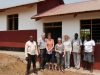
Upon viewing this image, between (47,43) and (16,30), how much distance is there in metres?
4.66

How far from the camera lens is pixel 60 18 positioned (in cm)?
1045

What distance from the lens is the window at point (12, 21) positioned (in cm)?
1340

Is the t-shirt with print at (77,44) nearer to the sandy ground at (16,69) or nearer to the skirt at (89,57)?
the skirt at (89,57)

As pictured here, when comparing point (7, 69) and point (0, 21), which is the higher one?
point (0, 21)

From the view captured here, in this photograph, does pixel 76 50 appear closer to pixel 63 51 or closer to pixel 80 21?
pixel 63 51

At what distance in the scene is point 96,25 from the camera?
923 centimetres

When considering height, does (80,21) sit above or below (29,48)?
above

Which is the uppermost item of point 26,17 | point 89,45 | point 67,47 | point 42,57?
point 26,17

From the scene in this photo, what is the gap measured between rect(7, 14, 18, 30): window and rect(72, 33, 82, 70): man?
5.76 m

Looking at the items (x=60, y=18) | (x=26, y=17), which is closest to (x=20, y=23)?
(x=26, y=17)

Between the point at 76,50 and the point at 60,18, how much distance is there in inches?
93.6

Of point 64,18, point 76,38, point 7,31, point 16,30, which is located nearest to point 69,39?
point 76,38

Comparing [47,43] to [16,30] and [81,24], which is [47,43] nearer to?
[81,24]

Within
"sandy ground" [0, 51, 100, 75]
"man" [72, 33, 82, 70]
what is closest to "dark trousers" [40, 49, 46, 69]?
"sandy ground" [0, 51, 100, 75]
